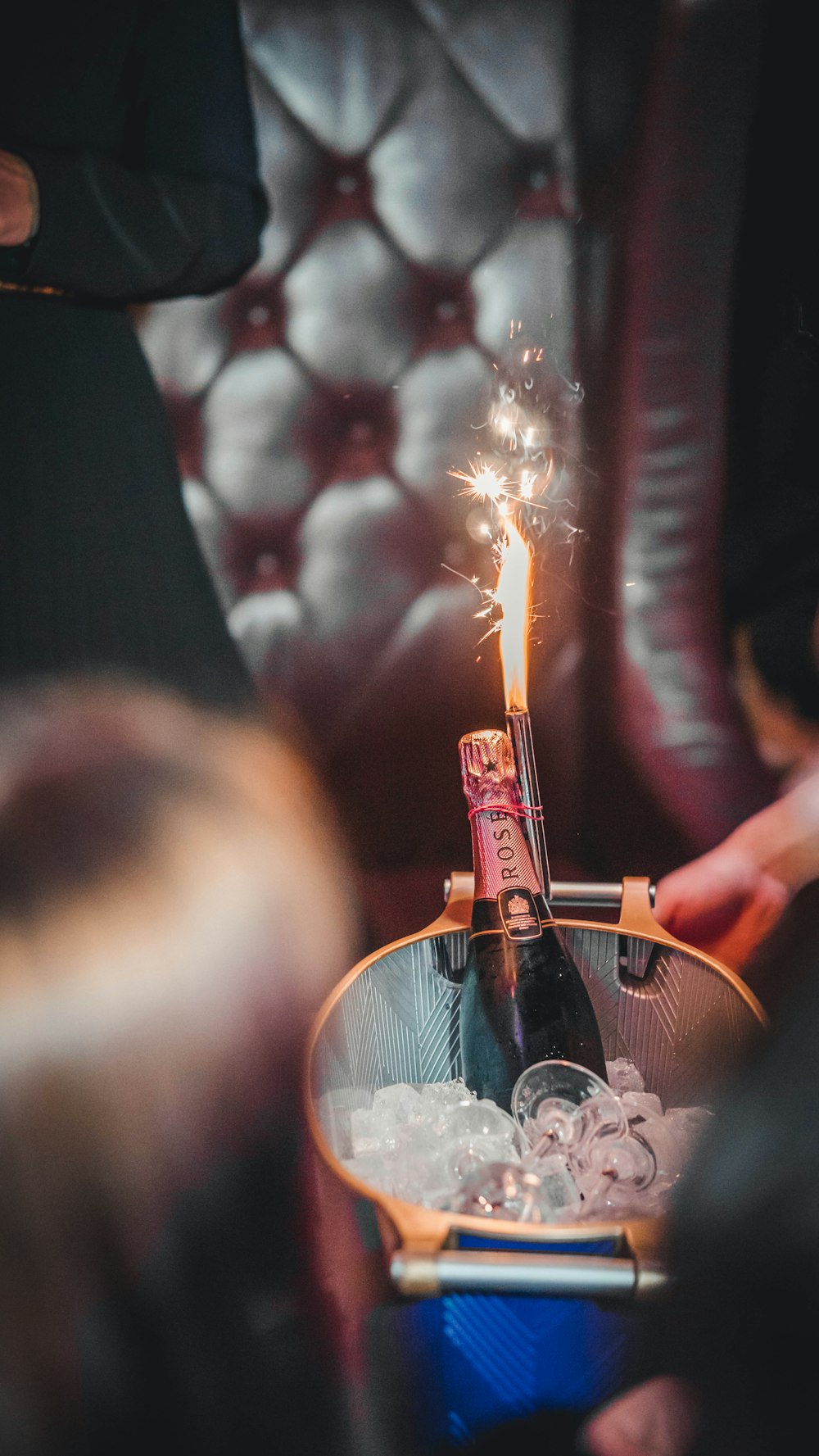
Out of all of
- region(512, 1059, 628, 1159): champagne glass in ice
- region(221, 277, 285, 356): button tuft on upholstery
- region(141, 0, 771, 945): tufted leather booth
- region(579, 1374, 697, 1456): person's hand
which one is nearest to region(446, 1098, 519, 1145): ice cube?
region(512, 1059, 628, 1159): champagne glass in ice

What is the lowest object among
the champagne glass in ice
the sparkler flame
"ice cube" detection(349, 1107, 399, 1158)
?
"ice cube" detection(349, 1107, 399, 1158)

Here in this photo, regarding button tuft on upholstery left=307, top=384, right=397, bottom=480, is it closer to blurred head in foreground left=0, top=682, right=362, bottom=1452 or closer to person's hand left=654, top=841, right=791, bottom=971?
blurred head in foreground left=0, top=682, right=362, bottom=1452

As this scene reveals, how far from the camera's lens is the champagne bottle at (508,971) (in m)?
0.50

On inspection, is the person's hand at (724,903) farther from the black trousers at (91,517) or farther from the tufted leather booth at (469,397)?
the black trousers at (91,517)

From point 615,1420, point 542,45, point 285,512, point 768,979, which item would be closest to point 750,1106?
point 615,1420

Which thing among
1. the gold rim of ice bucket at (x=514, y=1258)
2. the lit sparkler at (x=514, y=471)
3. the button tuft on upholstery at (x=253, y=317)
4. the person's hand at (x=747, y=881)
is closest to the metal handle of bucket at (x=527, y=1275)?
the gold rim of ice bucket at (x=514, y=1258)

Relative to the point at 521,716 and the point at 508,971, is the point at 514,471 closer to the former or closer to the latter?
the point at 521,716

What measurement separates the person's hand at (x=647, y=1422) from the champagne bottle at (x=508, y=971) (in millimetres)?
210

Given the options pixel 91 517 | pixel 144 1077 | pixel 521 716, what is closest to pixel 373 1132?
pixel 144 1077

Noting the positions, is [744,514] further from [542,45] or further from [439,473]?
[542,45]

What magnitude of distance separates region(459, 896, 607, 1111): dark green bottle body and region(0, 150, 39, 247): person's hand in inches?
19.6

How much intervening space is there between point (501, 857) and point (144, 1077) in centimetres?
22

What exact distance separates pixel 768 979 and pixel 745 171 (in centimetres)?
56

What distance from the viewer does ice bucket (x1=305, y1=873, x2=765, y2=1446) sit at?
0.26 meters
